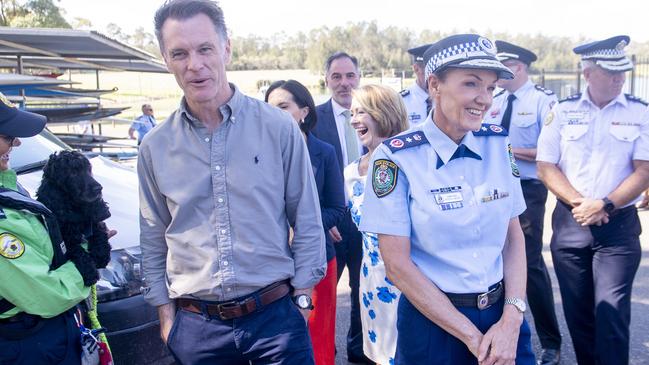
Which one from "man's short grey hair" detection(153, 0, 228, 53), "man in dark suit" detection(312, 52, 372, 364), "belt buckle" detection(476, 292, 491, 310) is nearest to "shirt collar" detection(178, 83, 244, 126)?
"man's short grey hair" detection(153, 0, 228, 53)

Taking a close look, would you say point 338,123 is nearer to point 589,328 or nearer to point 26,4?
point 589,328

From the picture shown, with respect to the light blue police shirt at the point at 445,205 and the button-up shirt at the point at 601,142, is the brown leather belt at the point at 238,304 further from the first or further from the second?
the button-up shirt at the point at 601,142

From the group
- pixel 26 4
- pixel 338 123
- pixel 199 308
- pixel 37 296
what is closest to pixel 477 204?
pixel 199 308

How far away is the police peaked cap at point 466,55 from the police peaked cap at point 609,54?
1555 millimetres

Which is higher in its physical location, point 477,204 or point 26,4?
point 26,4

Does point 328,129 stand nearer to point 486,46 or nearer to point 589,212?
point 589,212

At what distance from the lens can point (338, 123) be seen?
14.1ft

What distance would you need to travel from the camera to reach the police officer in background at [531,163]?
3812 millimetres

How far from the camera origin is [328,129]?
4.19 meters

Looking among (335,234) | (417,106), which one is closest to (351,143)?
(417,106)

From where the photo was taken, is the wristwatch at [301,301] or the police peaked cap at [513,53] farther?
the police peaked cap at [513,53]

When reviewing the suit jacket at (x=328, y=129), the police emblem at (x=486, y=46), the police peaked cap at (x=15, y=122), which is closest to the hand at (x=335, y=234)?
the suit jacket at (x=328, y=129)

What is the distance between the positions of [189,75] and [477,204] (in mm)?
1137

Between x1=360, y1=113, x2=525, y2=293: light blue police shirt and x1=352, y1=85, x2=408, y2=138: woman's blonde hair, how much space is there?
3.29 ft
